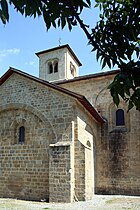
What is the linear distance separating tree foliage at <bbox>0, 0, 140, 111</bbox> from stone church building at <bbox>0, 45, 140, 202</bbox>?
10334mm

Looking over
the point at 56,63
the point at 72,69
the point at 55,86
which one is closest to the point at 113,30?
the point at 55,86

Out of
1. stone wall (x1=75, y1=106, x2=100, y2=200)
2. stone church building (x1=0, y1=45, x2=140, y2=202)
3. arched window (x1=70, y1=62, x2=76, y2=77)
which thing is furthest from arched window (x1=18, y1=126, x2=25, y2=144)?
arched window (x1=70, y1=62, x2=76, y2=77)

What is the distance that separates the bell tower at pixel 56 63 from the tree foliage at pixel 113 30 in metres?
22.1

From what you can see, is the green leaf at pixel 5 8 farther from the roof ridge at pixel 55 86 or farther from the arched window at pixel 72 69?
the arched window at pixel 72 69

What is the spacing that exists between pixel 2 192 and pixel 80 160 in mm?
5011

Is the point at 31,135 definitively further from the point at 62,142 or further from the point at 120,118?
the point at 120,118

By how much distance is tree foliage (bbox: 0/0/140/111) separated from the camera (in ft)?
5.66

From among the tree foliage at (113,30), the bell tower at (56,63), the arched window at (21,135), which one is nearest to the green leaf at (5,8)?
the tree foliage at (113,30)

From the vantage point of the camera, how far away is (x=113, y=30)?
76.4 inches

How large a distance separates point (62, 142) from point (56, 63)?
13908mm

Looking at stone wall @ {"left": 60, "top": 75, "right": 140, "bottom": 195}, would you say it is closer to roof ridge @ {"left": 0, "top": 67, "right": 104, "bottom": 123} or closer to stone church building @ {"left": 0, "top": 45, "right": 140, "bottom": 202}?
stone church building @ {"left": 0, "top": 45, "right": 140, "bottom": 202}

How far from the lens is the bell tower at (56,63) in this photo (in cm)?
2420

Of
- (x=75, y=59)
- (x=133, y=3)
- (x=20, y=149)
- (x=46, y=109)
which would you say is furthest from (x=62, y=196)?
(x=75, y=59)

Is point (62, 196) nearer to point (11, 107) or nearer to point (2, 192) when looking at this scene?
point (2, 192)
